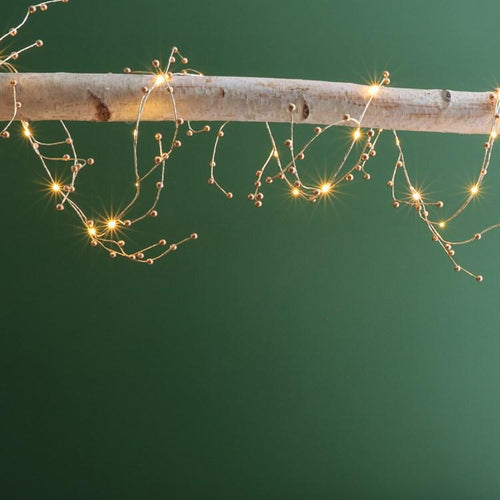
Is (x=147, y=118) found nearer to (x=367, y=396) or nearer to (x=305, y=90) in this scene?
(x=305, y=90)

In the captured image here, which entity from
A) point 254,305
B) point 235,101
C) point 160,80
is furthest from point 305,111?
point 254,305

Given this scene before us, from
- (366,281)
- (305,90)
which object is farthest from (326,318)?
(305,90)

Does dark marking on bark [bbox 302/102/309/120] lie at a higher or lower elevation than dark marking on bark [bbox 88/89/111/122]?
higher

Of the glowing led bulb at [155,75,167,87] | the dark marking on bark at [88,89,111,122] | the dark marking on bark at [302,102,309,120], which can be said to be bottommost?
the dark marking on bark at [88,89,111,122]

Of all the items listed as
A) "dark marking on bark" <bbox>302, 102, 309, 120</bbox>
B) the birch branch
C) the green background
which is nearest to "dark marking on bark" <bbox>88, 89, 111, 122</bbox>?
the birch branch

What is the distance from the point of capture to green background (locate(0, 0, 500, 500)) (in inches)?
85.3

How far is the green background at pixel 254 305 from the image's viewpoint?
7.11 ft

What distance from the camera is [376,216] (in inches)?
90.0

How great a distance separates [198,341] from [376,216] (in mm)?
686

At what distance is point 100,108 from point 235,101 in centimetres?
24

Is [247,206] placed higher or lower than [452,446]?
higher

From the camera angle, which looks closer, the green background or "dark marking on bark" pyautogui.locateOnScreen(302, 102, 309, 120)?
"dark marking on bark" pyautogui.locateOnScreen(302, 102, 309, 120)

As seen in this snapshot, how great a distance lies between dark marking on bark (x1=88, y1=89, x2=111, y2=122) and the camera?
1257 mm

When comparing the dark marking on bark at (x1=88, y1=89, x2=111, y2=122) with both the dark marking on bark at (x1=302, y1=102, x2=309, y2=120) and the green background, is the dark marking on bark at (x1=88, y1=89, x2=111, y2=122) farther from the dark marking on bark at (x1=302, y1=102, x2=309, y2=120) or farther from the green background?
the green background
